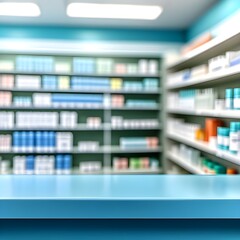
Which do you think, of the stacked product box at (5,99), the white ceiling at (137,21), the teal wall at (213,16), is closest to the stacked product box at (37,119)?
the stacked product box at (5,99)

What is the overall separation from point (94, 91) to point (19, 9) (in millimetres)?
1751

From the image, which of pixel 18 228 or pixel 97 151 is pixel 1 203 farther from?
pixel 97 151

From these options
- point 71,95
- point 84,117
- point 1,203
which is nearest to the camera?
point 1,203

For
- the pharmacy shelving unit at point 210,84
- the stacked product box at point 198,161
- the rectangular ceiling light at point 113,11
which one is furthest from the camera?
the rectangular ceiling light at point 113,11

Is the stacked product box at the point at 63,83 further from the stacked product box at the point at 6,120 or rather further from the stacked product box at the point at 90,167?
the stacked product box at the point at 90,167

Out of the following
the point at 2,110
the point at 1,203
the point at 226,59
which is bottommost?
the point at 1,203

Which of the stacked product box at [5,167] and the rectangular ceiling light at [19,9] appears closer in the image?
the rectangular ceiling light at [19,9]

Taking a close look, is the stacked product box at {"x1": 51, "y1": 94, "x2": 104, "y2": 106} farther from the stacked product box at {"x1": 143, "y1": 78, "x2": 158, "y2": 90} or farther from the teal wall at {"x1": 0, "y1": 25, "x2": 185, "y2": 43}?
the teal wall at {"x1": 0, "y1": 25, "x2": 185, "y2": 43}

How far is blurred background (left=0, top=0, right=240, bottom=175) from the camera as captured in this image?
504cm

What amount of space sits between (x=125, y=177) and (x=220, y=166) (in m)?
1.98

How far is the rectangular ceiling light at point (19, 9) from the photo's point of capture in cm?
414

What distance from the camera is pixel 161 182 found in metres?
1.56

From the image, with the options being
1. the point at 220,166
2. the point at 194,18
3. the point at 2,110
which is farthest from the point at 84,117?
the point at 220,166

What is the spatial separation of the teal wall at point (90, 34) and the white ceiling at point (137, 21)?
121mm
